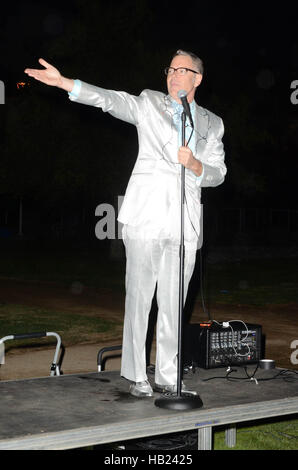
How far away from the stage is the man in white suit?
358mm

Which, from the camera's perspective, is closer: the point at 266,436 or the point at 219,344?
the point at 219,344

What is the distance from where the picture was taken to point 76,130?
72.7 ft

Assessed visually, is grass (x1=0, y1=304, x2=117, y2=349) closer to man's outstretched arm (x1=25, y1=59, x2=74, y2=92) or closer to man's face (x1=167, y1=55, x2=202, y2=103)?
man's face (x1=167, y1=55, x2=202, y2=103)

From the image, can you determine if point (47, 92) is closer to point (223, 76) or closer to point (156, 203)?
point (223, 76)

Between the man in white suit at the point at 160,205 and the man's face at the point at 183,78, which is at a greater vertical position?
the man's face at the point at 183,78

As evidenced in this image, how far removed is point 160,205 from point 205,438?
1.50 metres

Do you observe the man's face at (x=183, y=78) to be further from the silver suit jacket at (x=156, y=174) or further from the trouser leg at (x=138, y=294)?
the trouser leg at (x=138, y=294)

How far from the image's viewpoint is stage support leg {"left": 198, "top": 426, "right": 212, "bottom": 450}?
4266 mm

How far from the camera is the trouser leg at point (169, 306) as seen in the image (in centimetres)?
442

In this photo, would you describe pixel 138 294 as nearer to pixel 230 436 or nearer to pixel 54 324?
pixel 230 436

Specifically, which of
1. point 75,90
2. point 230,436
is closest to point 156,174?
point 75,90

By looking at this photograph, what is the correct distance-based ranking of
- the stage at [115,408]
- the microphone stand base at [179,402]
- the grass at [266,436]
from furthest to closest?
the grass at [266,436] → the microphone stand base at [179,402] → the stage at [115,408]

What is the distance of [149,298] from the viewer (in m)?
4.38

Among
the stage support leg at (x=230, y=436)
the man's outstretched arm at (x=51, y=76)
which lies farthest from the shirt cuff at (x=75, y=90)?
the stage support leg at (x=230, y=436)
